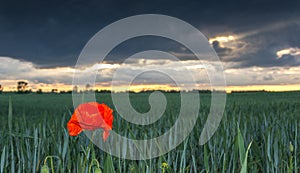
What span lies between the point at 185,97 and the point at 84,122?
19.1 feet

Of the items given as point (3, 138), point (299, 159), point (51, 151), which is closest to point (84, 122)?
point (51, 151)

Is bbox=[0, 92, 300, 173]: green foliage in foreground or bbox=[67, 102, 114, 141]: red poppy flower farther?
bbox=[0, 92, 300, 173]: green foliage in foreground

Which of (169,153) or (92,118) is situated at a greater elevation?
(92,118)

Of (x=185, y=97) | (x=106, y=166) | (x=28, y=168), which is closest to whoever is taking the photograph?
(x=106, y=166)

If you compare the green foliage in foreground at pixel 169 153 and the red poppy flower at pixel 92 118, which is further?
the green foliage in foreground at pixel 169 153

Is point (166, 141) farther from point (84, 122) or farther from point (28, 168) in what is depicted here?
point (84, 122)

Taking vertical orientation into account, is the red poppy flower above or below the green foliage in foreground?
above

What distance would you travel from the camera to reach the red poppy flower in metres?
1.11

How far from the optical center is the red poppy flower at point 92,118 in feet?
3.63

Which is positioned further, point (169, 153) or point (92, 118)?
point (169, 153)

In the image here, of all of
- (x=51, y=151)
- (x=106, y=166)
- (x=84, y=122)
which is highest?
(x=84, y=122)

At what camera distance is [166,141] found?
2.60 metres

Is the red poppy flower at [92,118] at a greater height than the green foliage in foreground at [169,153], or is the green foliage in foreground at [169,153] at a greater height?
the red poppy flower at [92,118]

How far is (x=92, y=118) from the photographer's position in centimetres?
113
